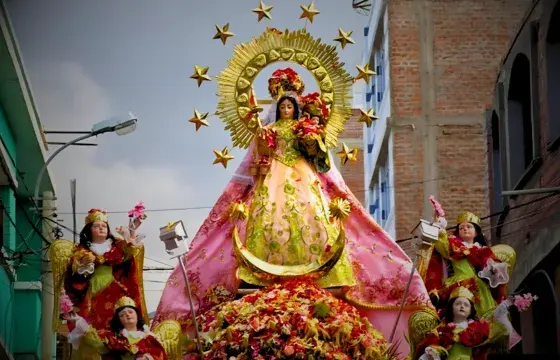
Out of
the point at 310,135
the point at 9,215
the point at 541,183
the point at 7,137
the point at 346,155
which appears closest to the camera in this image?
the point at 310,135

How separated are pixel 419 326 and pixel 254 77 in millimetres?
3168

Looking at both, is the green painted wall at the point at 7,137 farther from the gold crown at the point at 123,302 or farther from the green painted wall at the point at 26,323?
the gold crown at the point at 123,302

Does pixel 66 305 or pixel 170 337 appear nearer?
pixel 66 305

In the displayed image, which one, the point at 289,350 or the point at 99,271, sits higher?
the point at 99,271

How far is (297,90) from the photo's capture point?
16.6 m

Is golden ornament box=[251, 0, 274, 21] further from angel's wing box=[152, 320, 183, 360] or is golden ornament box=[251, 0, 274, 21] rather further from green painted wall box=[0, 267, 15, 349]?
green painted wall box=[0, 267, 15, 349]

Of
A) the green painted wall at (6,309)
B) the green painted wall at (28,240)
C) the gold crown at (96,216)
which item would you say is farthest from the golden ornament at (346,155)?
the green painted wall at (28,240)

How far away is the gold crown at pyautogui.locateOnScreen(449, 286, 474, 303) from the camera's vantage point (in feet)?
49.7

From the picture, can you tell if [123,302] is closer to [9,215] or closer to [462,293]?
[462,293]

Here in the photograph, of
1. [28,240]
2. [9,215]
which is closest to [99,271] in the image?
[9,215]

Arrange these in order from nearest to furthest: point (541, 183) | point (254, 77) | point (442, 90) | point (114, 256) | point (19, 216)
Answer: point (114, 256)
point (254, 77)
point (541, 183)
point (19, 216)
point (442, 90)

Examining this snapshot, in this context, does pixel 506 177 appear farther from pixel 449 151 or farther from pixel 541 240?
pixel 449 151

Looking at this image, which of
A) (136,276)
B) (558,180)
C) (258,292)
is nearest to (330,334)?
(258,292)

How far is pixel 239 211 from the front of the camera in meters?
16.0
